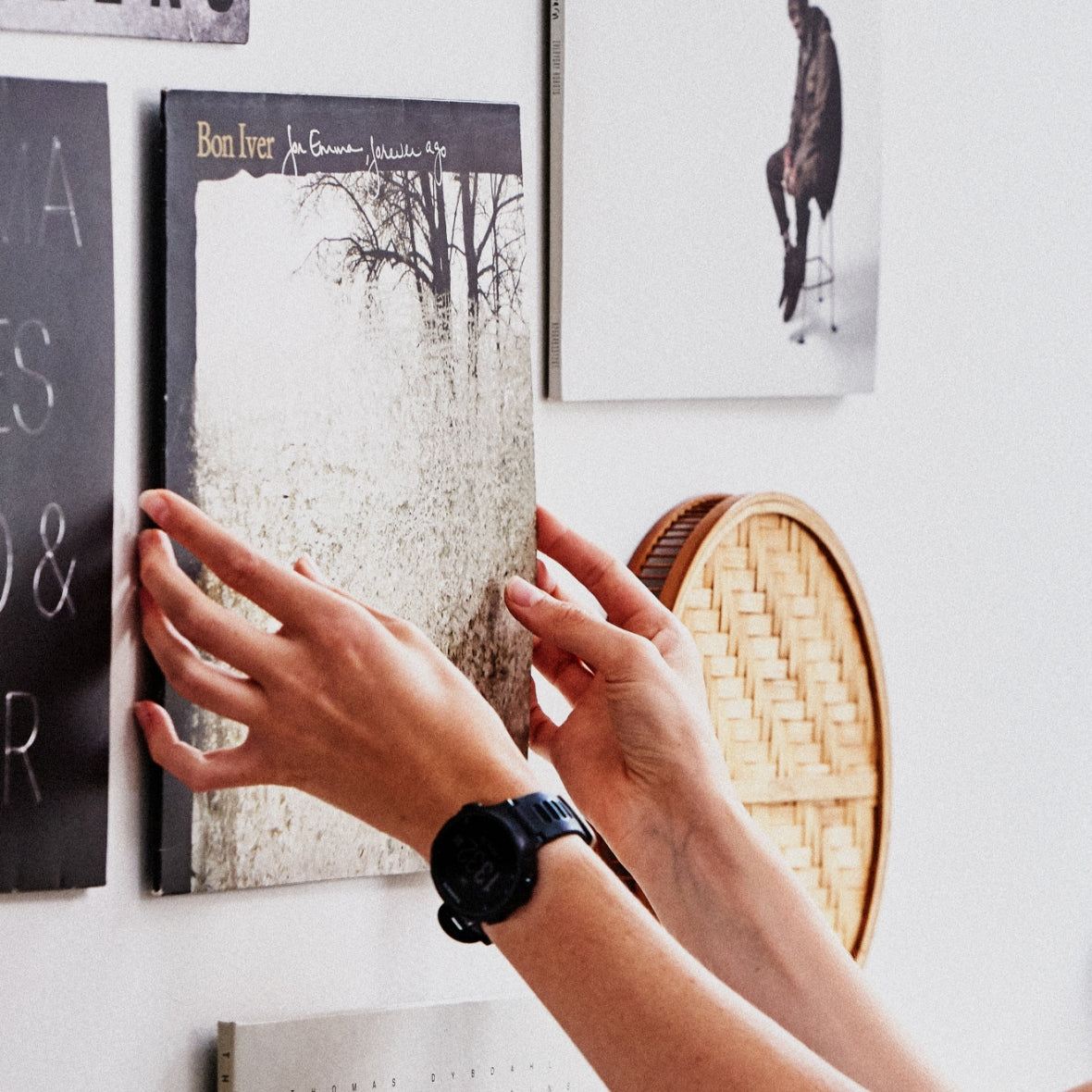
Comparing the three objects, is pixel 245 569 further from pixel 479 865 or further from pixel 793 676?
pixel 793 676

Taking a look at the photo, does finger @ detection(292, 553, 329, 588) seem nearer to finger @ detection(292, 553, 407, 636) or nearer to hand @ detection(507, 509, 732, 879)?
finger @ detection(292, 553, 407, 636)

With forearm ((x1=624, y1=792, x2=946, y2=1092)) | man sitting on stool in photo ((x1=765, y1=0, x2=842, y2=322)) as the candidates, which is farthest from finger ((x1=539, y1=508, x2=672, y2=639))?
man sitting on stool in photo ((x1=765, y1=0, x2=842, y2=322))

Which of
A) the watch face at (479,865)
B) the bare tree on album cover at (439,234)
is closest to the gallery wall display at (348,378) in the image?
the bare tree on album cover at (439,234)

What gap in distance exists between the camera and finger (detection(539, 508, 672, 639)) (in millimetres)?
885

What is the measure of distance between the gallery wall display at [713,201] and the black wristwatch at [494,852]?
0.36 m

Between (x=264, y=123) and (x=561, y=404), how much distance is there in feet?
0.85

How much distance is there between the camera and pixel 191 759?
2.50 feet

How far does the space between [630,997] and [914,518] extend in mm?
623

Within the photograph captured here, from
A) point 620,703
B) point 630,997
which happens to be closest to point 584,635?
point 620,703

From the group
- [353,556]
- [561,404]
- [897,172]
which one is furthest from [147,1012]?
[897,172]

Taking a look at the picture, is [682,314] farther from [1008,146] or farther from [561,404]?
[1008,146]

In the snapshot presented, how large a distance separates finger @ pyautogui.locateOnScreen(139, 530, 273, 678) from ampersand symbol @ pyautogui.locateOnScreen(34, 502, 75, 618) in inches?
1.5

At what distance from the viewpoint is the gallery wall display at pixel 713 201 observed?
915mm

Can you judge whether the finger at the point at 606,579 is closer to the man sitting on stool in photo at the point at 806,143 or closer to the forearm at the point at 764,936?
the forearm at the point at 764,936
